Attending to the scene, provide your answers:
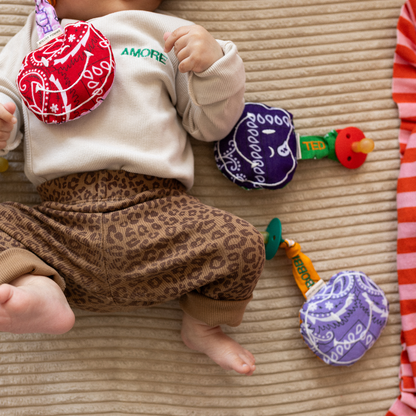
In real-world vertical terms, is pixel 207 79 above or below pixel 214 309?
above

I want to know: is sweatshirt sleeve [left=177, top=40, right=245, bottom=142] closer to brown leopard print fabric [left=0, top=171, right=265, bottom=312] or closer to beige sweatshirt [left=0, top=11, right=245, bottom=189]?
beige sweatshirt [left=0, top=11, right=245, bottom=189]

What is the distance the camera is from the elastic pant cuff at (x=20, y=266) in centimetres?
55

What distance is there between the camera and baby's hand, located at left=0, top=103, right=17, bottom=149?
62cm

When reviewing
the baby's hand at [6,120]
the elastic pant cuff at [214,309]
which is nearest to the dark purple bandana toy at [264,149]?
the elastic pant cuff at [214,309]

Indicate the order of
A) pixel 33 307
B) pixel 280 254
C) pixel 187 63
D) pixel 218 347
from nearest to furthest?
pixel 33 307, pixel 187 63, pixel 218 347, pixel 280 254

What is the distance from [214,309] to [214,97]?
1.26 feet

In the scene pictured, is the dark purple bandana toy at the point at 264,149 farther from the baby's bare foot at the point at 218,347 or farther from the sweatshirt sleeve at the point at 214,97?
the baby's bare foot at the point at 218,347

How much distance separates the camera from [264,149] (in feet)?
2.52

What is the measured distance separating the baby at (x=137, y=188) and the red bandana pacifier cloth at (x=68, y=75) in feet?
0.11

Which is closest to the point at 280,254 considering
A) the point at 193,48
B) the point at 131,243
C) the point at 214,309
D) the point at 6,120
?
the point at 214,309

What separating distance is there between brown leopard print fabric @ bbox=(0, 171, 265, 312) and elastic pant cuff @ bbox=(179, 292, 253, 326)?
0.03 feet

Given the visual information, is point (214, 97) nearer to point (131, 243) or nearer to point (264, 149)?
point (264, 149)

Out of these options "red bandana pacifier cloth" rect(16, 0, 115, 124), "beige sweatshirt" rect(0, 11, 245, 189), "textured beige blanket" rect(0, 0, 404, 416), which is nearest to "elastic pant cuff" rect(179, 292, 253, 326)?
"textured beige blanket" rect(0, 0, 404, 416)

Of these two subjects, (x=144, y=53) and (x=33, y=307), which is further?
(x=144, y=53)
